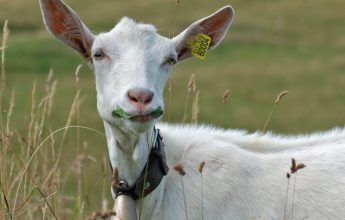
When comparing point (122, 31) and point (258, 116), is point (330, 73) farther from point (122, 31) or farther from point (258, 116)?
point (122, 31)

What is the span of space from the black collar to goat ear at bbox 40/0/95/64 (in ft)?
2.75

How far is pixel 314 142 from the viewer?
6.36 metres

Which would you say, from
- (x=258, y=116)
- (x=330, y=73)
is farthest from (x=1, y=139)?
(x=330, y=73)

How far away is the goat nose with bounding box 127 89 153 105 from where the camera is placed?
504 centimetres

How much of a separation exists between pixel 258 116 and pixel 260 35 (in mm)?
17458

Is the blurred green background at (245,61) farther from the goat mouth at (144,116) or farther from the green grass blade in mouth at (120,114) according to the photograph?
the goat mouth at (144,116)

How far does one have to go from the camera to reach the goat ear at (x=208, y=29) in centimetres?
587

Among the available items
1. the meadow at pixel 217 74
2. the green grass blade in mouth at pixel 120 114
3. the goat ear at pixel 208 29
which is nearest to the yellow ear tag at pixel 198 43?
the goat ear at pixel 208 29

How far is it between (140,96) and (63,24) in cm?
100

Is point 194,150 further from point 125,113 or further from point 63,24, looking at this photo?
point 63,24

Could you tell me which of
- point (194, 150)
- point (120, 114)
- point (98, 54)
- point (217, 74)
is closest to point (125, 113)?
point (120, 114)

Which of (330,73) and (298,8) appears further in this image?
(298,8)

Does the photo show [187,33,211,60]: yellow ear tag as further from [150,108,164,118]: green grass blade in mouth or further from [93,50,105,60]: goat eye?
[150,108,164,118]: green grass blade in mouth

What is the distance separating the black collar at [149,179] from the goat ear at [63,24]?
2.75 feet
